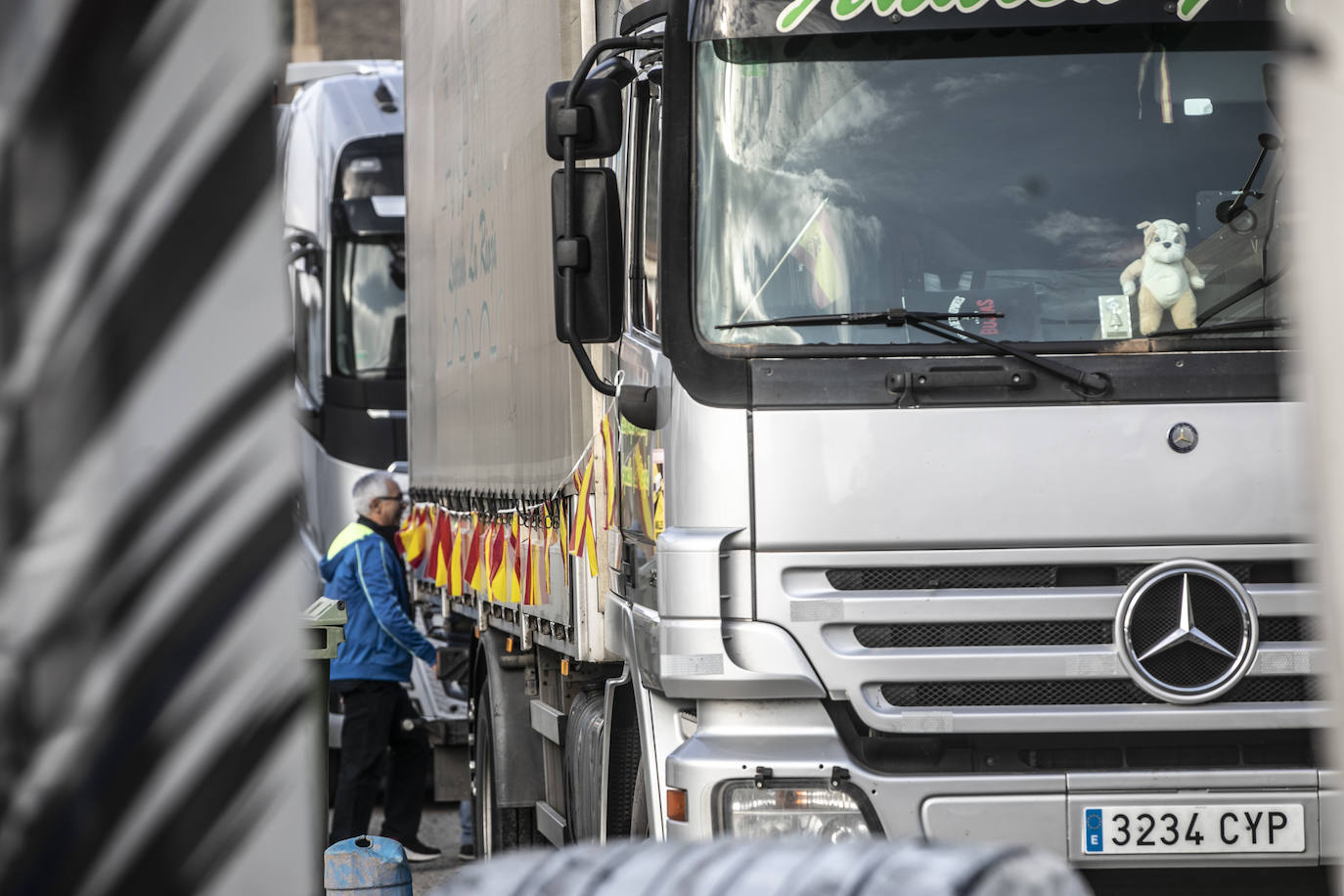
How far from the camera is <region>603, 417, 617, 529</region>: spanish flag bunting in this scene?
612 cm

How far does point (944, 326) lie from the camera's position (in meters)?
4.83

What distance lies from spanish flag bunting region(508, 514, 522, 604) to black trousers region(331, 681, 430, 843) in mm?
2434

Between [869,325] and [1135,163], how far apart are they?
851mm

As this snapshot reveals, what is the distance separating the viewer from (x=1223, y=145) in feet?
16.3

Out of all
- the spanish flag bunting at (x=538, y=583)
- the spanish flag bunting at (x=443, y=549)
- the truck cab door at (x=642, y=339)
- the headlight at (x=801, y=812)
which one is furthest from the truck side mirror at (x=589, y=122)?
the spanish flag bunting at (x=443, y=549)

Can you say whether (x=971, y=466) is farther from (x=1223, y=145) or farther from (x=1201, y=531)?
(x=1223, y=145)

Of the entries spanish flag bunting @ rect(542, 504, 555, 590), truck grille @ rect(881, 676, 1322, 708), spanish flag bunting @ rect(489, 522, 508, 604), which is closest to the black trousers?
spanish flag bunting @ rect(489, 522, 508, 604)

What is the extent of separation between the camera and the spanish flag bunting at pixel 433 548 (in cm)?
1059

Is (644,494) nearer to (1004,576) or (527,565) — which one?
(1004,576)

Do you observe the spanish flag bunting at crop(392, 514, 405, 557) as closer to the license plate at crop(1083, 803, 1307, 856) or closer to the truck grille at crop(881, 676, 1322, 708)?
the truck grille at crop(881, 676, 1322, 708)

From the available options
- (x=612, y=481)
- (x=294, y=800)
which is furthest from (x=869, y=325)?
(x=294, y=800)

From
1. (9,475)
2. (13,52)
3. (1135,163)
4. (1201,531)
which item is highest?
(1135,163)

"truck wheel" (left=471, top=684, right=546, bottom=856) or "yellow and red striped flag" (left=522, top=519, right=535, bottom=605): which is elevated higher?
"yellow and red striped flag" (left=522, top=519, right=535, bottom=605)

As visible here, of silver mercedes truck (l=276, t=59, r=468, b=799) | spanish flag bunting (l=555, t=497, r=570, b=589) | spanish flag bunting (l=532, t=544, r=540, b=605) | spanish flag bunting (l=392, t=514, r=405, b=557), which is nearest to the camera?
spanish flag bunting (l=555, t=497, r=570, b=589)
